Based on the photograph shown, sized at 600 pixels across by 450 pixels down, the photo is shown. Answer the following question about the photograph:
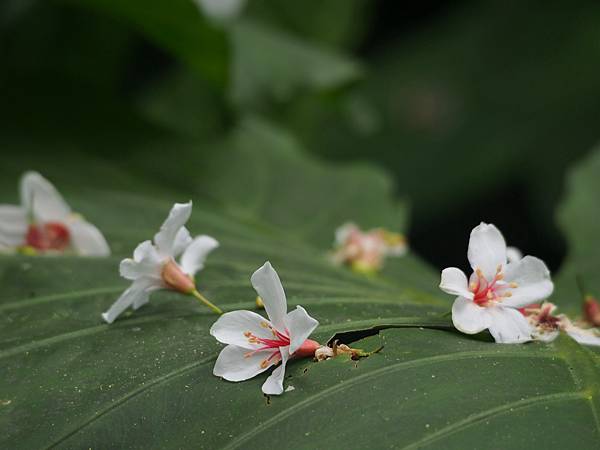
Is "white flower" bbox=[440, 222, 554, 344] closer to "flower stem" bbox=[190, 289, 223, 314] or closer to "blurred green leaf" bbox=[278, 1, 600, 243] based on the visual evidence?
"flower stem" bbox=[190, 289, 223, 314]

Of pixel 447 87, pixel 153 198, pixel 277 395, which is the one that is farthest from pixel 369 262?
pixel 447 87

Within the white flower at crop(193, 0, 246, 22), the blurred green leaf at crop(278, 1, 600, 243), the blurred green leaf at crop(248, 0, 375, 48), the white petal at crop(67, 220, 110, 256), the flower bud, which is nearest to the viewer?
the flower bud

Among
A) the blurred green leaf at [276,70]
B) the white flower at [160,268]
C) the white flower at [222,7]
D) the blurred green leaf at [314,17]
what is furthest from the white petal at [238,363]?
the blurred green leaf at [314,17]

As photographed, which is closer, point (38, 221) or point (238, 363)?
point (238, 363)

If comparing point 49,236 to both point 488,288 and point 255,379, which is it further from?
point 488,288

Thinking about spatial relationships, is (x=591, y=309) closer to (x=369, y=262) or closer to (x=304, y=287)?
(x=304, y=287)

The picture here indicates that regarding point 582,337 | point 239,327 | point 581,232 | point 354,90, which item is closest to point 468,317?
point 582,337

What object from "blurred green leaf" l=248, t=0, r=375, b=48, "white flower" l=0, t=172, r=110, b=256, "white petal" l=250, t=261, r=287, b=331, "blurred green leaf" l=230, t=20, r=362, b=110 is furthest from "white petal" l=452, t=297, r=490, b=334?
"blurred green leaf" l=248, t=0, r=375, b=48
